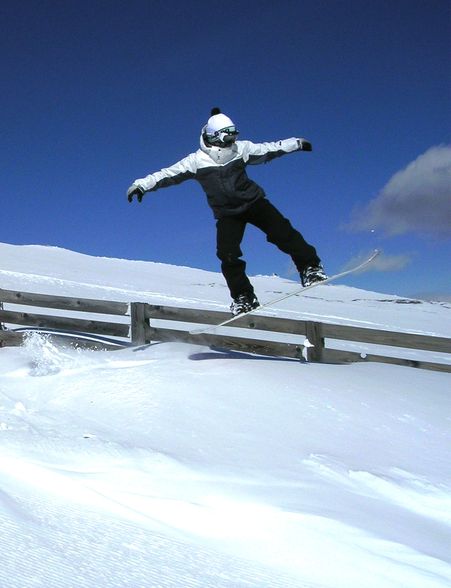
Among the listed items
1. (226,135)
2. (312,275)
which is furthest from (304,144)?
(312,275)

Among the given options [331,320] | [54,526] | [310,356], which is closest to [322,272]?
[310,356]

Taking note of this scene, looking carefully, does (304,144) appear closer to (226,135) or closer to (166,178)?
(226,135)

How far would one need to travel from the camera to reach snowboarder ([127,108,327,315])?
18.3 feet

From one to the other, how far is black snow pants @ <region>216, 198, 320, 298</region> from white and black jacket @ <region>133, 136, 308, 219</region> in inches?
4.0

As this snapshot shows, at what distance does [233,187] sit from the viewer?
559 cm

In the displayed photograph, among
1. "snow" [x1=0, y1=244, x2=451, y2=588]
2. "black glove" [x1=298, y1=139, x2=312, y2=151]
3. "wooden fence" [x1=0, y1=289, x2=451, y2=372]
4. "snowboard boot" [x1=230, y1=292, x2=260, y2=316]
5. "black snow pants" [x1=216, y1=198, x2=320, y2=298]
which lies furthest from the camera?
"wooden fence" [x1=0, y1=289, x2=451, y2=372]

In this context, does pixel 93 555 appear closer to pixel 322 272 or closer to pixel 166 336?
pixel 322 272

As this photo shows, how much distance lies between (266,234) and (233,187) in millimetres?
557

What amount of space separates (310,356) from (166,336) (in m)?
1.93

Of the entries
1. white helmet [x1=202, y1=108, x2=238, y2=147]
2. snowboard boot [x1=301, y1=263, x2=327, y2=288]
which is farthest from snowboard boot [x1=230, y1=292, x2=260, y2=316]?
white helmet [x1=202, y1=108, x2=238, y2=147]

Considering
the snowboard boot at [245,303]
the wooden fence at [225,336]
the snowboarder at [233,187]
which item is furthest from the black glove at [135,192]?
the wooden fence at [225,336]

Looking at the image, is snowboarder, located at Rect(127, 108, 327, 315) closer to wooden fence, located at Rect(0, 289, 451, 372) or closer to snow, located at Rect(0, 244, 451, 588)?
snow, located at Rect(0, 244, 451, 588)

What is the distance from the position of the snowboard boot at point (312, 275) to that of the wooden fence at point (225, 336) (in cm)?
160

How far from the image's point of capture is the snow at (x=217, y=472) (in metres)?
1.84
